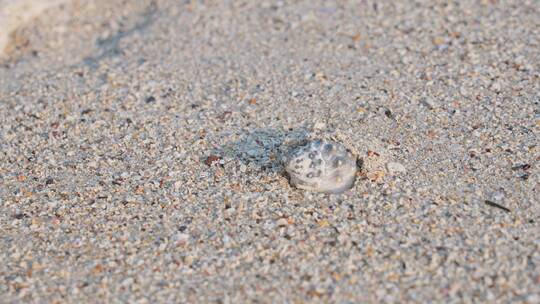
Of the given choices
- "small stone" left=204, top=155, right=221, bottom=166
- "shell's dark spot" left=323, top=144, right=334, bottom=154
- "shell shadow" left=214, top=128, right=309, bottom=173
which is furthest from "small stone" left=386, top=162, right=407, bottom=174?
"small stone" left=204, top=155, right=221, bottom=166

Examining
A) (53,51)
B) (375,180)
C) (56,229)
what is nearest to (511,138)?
(375,180)

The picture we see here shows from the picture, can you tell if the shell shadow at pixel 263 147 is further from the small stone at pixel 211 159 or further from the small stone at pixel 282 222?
the small stone at pixel 282 222

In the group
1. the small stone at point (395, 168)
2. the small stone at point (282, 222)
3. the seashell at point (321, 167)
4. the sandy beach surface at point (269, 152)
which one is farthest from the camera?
the small stone at point (395, 168)

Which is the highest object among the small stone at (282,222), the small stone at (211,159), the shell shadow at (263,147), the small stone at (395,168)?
the small stone at (211,159)

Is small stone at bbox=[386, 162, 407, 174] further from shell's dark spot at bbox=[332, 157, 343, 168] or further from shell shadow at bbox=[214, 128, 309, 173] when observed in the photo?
shell shadow at bbox=[214, 128, 309, 173]

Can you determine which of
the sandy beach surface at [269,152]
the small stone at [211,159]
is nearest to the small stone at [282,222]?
the sandy beach surface at [269,152]

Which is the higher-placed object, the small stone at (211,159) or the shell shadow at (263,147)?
the small stone at (211,159)

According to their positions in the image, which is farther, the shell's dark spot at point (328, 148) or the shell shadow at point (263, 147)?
the shell shadow at point (263, 147)

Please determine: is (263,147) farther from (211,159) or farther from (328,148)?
(328,148)
